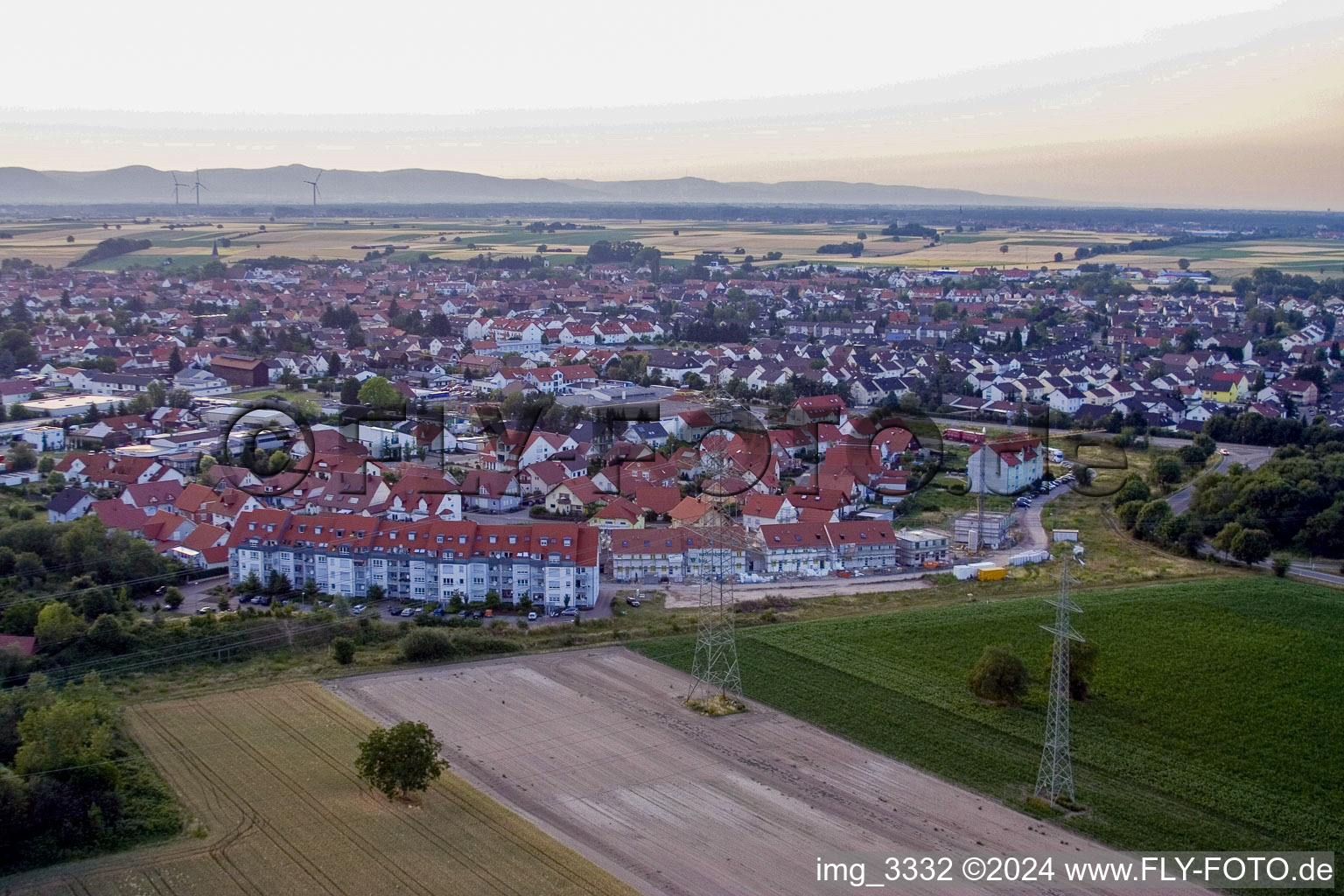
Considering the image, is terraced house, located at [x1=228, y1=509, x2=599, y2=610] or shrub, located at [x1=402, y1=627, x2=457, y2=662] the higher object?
terraced house, located at [x1=228, y1=509, x2=599, y2=610]

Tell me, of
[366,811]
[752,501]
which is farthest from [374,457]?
[366,811]

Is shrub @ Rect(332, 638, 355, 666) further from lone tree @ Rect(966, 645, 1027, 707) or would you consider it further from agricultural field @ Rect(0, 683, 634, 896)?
lone tree @ Rect(966, 645, 1027, 707)

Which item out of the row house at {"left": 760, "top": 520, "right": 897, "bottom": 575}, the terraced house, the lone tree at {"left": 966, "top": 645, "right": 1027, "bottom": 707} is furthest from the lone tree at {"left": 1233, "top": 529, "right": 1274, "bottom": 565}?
the terraced house

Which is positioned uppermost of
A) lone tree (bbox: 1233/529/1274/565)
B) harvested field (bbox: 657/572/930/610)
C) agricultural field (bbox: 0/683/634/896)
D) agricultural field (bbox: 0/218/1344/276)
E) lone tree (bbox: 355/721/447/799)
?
agricultural field (bbox: 0/218/1344/276)

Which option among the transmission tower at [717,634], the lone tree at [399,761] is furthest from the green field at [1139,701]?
the lone tree at [399,761]

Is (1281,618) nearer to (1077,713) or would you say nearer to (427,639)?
(1077,713)

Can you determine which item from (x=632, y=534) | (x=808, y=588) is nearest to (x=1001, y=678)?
(x=808, y=588)

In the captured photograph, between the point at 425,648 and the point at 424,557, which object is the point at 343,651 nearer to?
the point at 425,648
